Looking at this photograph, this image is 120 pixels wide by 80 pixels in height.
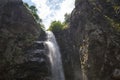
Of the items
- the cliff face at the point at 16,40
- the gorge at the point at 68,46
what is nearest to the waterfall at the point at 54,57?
the gorge at the point at 68,46

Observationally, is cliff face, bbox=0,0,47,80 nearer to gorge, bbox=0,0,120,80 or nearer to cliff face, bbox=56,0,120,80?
gorge, bbox=0,0,120,80

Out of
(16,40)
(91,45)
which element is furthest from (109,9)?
(16,40)

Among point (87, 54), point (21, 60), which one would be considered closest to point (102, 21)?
point (87, 54)

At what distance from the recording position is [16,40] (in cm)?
2928

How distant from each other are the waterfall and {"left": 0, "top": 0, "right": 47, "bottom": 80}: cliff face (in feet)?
7.12

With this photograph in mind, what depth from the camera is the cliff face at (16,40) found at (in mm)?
27812

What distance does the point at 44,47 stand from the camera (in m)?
30.1

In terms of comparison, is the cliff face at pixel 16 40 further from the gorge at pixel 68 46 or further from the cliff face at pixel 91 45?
the cliff face at pixel 91 45

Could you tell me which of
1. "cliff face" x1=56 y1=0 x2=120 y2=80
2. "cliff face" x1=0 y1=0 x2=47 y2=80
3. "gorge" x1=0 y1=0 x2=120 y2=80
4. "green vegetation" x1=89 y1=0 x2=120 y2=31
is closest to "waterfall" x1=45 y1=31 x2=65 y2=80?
"gorge" x1=0 y1=0 x2=120 y2=80

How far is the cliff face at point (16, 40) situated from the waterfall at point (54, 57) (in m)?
2.17

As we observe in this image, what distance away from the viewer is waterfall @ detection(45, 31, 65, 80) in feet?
96.9

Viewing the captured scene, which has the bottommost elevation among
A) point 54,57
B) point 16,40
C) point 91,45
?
point 54,57

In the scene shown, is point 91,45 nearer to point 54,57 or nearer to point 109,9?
point 109,9

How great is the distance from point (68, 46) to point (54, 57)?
10.8ft
